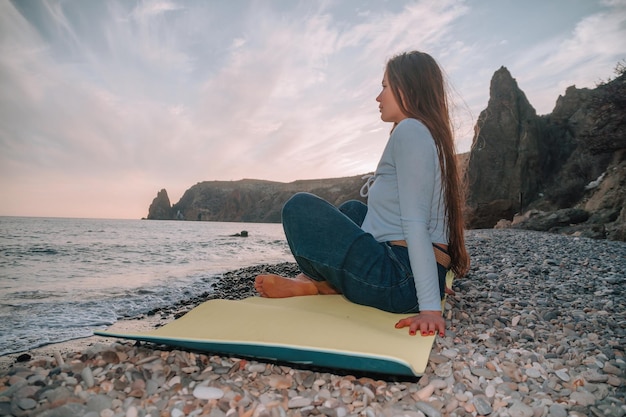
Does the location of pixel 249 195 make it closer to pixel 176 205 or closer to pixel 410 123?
pixel 176 205

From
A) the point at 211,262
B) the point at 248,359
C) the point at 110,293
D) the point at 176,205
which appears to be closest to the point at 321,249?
the point at 248,359

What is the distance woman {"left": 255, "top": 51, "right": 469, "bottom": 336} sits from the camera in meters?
1.91

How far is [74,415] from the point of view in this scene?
1.48m

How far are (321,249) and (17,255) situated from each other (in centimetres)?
1477

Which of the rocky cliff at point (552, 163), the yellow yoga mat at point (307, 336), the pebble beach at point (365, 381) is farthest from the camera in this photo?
the rocky cliff at point (552, 163)

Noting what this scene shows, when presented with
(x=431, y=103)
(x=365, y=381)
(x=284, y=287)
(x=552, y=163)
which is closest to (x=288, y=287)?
(x=284, y=287)

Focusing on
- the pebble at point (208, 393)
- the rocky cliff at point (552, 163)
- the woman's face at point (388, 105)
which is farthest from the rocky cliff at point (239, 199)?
the pebble at point (208, 393)

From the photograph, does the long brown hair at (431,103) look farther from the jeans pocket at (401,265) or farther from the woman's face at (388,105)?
the jeans pocket at (401,265)

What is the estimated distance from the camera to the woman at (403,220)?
1.91m

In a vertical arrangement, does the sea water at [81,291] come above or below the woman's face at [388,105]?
below

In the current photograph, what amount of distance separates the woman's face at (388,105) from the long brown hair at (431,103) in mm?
26

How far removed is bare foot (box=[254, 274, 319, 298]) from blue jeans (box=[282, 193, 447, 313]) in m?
0.58

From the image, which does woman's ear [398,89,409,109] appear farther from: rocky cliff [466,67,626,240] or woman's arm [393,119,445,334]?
rocky cliff [466,67,626,240]

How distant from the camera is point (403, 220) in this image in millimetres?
1936
